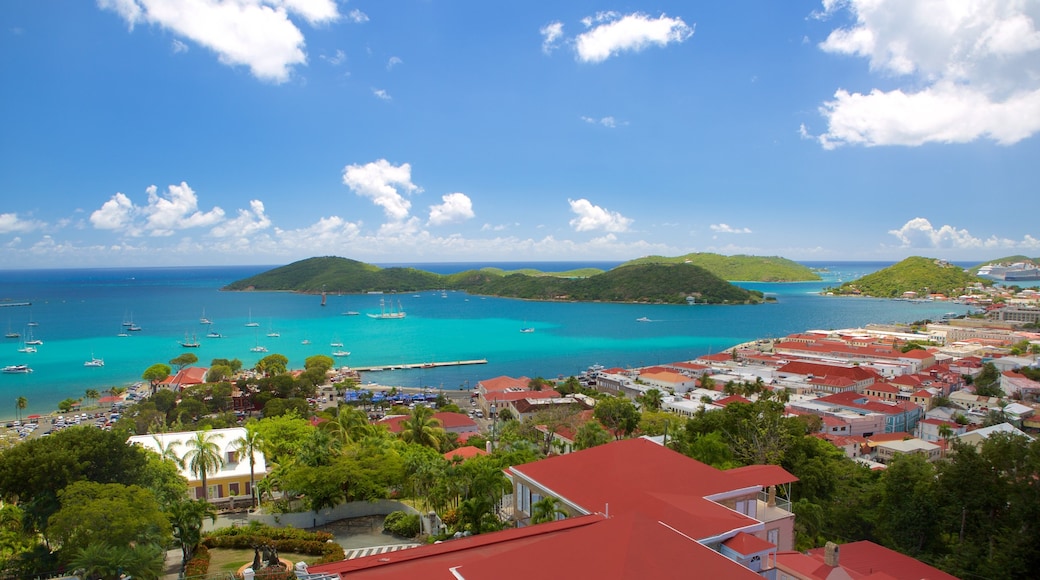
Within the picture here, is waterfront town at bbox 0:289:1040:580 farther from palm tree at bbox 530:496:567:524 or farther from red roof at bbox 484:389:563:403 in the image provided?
red roof at bbox 484:389:563:403

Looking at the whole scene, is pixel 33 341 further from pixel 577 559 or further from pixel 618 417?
pixel 577 559

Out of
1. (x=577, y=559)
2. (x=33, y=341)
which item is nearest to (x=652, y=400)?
(x=577, y=559)

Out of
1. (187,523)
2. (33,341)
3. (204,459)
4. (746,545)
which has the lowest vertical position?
(33,341)

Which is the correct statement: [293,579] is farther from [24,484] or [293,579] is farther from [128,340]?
[128,340]

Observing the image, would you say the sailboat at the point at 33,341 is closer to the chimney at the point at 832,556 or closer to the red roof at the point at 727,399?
the red roof at the point at 727,399

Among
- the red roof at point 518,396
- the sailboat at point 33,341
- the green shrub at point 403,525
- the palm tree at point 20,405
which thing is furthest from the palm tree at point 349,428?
the sailboat at point 33,341
